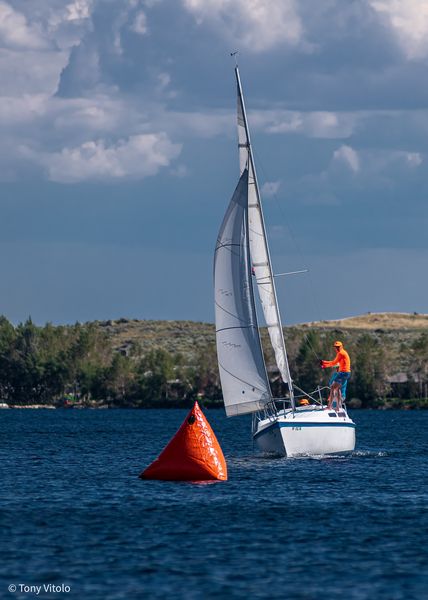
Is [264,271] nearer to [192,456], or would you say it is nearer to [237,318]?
[237,318]

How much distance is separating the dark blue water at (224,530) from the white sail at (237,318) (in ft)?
10.9

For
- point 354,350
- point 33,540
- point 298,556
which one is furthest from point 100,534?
point 354,350

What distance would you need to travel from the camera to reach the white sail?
59406 millimetres

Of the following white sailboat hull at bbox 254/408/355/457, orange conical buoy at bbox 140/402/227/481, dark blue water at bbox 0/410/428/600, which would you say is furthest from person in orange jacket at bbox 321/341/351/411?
orange conical buoy at bbox 140/402/227/481

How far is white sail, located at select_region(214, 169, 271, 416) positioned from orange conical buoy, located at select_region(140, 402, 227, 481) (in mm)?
8457

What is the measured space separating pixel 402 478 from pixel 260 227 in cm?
1370

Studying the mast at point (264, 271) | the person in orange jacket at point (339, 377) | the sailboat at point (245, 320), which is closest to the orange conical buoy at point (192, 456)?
the sailboat at point (245, 320)

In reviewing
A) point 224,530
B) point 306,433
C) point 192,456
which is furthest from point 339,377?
point 224,530

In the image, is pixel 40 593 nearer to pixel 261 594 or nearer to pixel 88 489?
pixel 261 594

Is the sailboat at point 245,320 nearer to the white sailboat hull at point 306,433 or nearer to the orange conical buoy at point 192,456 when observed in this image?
the white sailboat hull at point 306,433

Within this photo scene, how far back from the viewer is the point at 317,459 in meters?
59.3

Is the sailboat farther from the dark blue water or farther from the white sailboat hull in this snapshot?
the dark blue water

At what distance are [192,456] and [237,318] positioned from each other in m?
11.0

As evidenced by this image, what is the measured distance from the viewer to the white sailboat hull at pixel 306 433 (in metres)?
57.2
